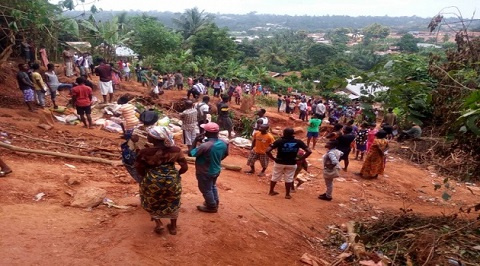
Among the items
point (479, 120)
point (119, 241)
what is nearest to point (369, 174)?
point (479, 120)

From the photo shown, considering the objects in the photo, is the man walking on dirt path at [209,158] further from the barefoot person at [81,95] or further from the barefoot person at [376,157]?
the barefoot person at [376,157]

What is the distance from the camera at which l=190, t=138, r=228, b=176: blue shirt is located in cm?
435

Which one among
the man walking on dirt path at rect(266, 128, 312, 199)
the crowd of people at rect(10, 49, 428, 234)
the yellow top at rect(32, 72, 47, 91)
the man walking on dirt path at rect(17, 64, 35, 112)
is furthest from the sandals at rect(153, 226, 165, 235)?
the yellow top at rect(32, 72, 47, 91)

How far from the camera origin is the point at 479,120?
3.60m

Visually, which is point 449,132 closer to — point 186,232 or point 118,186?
point 186,232

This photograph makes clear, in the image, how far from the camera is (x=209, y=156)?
14.3 ft

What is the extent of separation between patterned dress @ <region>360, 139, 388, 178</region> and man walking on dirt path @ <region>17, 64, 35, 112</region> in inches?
293

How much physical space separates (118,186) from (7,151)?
1984mm

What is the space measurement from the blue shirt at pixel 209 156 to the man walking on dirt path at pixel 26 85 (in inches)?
211

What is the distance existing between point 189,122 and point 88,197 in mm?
2843

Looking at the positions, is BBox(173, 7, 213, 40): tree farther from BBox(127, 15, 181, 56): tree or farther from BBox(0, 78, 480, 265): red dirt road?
BBox(0, 78, 480, 265): red dirt road

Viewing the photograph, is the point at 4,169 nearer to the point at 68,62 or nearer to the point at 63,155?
the point at 63,155

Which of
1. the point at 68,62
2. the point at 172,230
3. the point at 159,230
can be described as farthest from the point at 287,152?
the point at 68,62

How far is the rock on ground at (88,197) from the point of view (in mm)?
4574
